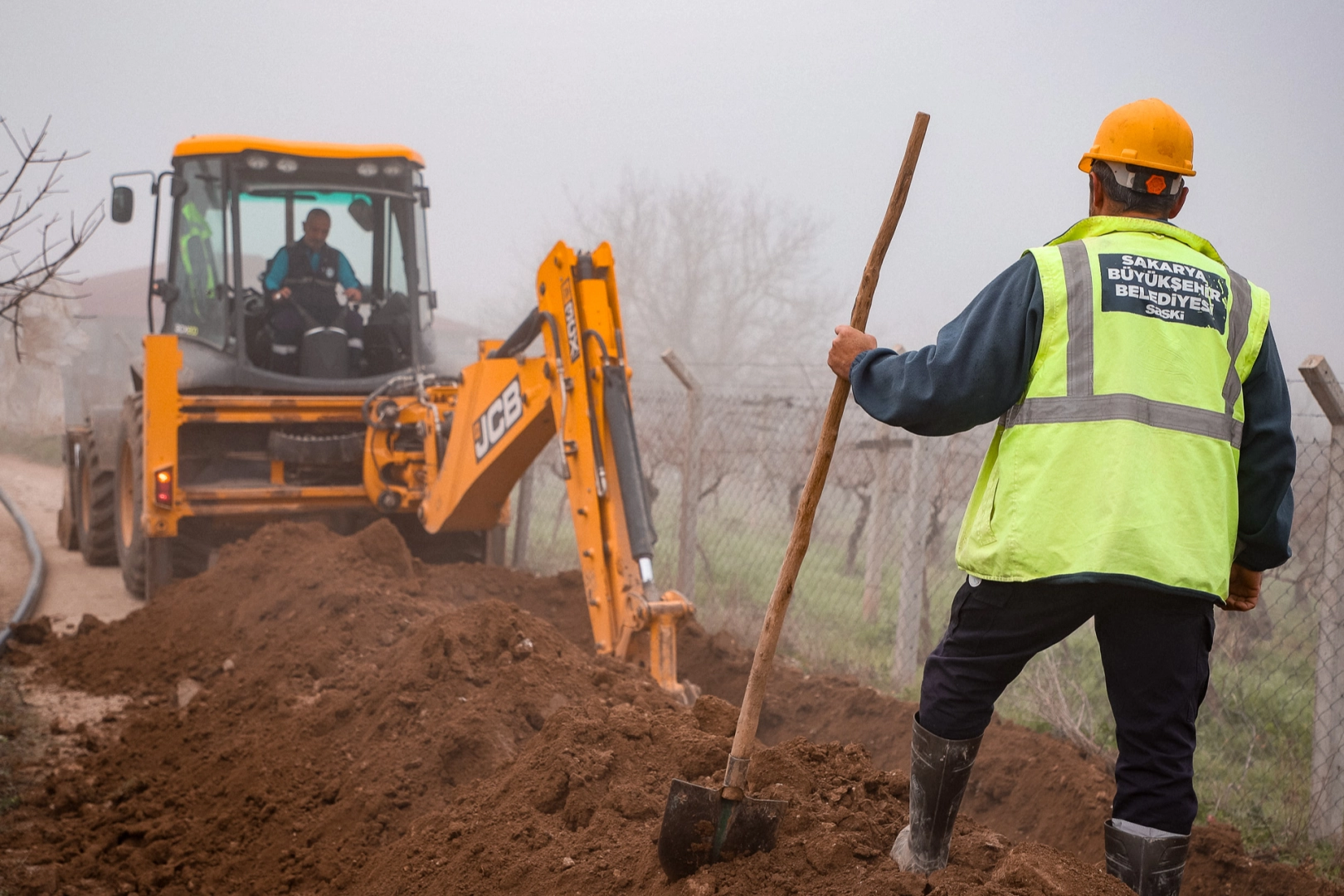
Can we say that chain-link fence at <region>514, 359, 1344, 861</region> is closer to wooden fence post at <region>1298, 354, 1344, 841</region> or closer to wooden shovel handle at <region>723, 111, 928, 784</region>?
wooden fence post at <region>1298, 354, 1344, 841</region>

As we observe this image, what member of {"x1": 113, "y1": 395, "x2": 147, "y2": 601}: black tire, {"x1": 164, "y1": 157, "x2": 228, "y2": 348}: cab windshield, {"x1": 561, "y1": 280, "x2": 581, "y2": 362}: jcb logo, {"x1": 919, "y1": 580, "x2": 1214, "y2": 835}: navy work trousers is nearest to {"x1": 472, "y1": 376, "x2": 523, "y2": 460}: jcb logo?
{"x1": 561, "y1": 280, "x2": 581, "y2": 362}: jcb logo

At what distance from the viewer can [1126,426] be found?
7.51 feet

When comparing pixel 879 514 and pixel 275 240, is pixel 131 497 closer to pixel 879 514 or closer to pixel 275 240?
pixel 275 240

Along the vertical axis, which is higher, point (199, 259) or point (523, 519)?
point (199, 259)

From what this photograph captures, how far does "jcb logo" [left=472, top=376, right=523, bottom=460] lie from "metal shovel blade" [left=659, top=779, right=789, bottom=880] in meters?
3.59

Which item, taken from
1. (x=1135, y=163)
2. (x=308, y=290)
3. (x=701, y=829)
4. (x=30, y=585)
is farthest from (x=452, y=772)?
(x=30, y=585)

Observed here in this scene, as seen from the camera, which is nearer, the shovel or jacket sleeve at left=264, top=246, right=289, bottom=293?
the shovel

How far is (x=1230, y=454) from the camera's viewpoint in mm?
2404

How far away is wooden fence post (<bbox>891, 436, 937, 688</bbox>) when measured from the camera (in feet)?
20.0

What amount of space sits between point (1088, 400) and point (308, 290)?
684 cm

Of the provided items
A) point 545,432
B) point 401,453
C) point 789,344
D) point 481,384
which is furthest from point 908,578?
point 789,344

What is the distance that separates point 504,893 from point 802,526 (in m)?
1.27

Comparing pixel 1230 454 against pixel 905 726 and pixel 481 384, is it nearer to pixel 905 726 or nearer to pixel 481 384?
pixel 905 726

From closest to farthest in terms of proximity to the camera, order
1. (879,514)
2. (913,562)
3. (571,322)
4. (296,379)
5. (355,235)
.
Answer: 1. (571,322)
2. (913,562)
3. (879,514)
4. (296,379)
5. (355,235)
